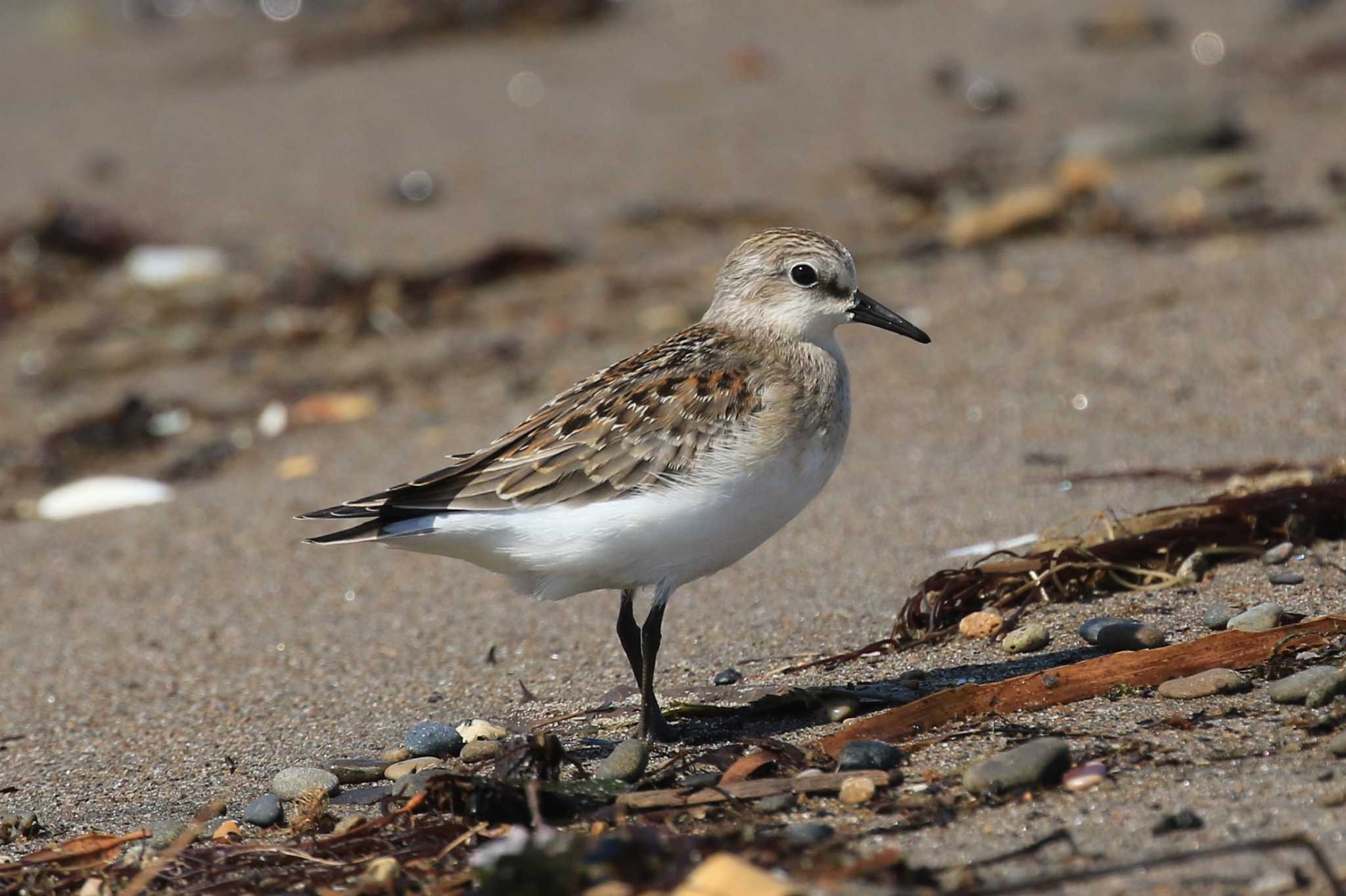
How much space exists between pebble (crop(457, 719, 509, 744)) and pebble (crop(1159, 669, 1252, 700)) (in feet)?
5.27

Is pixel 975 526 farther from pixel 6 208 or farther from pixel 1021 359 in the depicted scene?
pixel 6 208

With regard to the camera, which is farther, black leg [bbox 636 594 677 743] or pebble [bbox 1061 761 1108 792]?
black leg [bbox 636 594 677 743]

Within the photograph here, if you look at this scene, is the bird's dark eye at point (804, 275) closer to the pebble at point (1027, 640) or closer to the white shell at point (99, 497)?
the pebble at point (1027, 640)

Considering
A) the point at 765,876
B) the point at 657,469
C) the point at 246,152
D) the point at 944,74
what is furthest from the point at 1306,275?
the point at 246,152

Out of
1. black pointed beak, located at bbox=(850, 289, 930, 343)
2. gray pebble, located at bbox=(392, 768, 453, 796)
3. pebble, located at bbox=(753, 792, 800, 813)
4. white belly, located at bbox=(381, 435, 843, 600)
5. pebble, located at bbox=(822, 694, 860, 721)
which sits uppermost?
black pointed beak, located at bbox=(850, 289, 930, 343)

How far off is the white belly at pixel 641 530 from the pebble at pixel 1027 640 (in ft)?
2.30

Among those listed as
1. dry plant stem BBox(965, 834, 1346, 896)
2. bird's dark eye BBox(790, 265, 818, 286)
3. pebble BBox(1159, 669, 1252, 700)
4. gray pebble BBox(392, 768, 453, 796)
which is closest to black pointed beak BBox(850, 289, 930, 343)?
bird's dark eye BBox(790, 265, 818, 286)

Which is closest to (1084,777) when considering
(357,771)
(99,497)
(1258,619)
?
(1258,619)

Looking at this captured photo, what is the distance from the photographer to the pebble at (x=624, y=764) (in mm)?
3730

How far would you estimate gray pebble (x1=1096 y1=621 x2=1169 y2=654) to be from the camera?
419 centimetres

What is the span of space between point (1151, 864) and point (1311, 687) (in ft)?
3.09

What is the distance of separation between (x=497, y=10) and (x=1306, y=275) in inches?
255

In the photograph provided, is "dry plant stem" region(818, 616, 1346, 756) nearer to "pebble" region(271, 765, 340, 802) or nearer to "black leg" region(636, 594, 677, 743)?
"black leg" region(636, 594, 677, 743)

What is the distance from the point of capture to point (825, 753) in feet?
12.4
